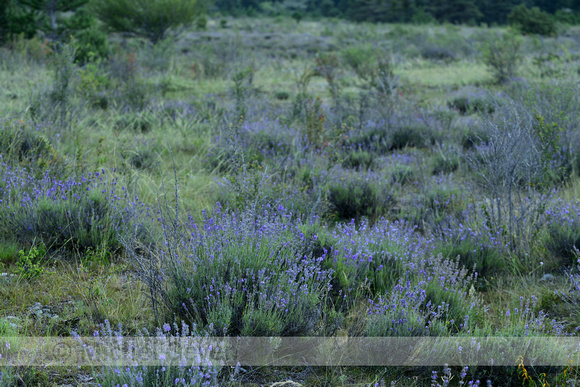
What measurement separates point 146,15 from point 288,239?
17007 mm

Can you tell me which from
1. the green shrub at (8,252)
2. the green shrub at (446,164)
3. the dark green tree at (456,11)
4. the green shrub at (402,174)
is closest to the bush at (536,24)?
the dark green tree at (456,11)

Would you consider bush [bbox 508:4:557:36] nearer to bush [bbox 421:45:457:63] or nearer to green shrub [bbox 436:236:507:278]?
bush [bbox 421:45:457:63]

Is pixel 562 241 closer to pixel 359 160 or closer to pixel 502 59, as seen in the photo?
pixel 359 160

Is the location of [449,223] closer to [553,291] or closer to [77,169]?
[553,291]

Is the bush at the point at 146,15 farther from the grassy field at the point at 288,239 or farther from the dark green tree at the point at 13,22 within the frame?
the grassy field at the point at 288,239

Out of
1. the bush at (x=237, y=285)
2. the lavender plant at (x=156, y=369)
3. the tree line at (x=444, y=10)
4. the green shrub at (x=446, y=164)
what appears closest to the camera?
the lavender plant at (x=156, y=369)

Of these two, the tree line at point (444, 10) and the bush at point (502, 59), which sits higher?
the tree line at point (444, 10)

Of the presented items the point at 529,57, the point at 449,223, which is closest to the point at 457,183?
the point at 449,223

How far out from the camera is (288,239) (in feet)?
10.6

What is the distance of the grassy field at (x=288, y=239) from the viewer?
264 centimetres

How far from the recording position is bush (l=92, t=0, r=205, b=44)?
1788cm

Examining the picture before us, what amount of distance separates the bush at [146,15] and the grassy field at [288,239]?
36.4 feet

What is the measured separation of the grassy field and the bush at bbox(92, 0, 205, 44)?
1109cm

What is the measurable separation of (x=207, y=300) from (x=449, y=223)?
8.67ft
